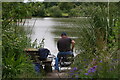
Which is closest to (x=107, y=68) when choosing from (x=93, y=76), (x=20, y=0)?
(x=93, y=76)

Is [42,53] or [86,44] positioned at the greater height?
[86,44]

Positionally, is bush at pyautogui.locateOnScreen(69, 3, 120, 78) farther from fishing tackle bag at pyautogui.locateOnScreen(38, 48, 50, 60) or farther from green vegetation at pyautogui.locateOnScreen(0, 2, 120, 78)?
fishing tackle bag at pyautogui.locateOnScreen(38, 48, 50, 60)

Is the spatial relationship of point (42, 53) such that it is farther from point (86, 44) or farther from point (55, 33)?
point (55, 33)

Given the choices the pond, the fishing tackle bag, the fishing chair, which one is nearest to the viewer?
the fishing tackle bag

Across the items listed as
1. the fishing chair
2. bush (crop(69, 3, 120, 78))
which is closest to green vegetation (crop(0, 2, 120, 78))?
bush (crop(69, 3, 120, 78))

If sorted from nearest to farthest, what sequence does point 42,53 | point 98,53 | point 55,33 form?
point 98,53
point 42,53
point 55,33

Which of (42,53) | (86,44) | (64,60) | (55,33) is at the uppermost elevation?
(86,44)

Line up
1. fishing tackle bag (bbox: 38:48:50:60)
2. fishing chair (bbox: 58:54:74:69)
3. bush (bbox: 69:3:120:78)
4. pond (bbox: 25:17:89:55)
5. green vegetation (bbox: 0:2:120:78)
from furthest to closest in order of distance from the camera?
pond (bbox: 25:17:89:55) < fishing chair (bbox: 58:54:74:69) < fishing tackle bag (bbox: 38:48:50:60) < green vegetation (bbox: 0:2:120:78) < bush (bbox: 69:3:120:78)

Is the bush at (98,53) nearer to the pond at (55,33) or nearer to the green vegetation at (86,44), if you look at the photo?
the green vegetation at (86,44)

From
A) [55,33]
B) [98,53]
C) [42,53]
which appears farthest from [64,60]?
[55,33]

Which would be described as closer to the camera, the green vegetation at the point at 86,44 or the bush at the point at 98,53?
the bush at the point at 98,53

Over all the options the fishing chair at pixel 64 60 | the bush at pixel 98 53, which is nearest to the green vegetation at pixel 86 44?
the bush at pixel 98 53

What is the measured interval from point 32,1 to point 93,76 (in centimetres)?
506

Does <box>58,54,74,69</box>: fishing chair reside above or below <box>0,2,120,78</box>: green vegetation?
below
